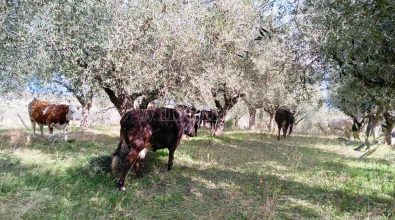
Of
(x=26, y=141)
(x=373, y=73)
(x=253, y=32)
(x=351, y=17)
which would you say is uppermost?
(x=253, y=32)

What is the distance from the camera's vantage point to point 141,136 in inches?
364

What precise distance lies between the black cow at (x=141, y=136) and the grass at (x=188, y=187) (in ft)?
1.34

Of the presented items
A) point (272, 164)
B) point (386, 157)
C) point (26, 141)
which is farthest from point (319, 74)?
point (26, 141)

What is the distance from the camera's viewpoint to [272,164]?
1234 cm

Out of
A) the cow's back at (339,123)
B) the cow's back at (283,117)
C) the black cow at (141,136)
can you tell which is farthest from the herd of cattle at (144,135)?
the cow's back at (339,123)

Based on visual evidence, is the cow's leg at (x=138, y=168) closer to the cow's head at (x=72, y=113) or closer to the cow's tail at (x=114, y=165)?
the cow's tail at (x=114, y=165)

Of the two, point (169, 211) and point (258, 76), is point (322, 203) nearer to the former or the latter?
point (169, 211)

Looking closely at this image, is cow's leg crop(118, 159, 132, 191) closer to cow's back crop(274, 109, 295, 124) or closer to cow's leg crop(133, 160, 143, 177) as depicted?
cow's leg crop(133, 160, 143, 177)

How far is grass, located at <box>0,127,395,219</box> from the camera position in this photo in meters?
7.14

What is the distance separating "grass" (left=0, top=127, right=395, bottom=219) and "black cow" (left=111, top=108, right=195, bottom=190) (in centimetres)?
41

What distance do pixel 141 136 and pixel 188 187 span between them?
1.66 m

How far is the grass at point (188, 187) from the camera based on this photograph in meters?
7.14

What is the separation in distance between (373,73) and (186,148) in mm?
8095

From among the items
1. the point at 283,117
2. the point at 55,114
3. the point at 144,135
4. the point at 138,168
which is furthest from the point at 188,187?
the point at 283,117
